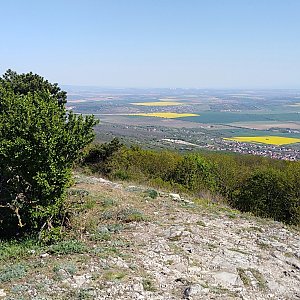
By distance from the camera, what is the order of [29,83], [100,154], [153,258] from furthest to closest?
1. [100,154]
2. [29,83]
3. [153,258]

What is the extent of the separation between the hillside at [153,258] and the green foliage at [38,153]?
142cm

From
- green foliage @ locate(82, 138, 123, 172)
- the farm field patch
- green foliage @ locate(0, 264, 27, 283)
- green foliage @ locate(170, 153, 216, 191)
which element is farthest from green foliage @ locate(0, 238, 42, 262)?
the farm field patch

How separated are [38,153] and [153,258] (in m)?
4.86

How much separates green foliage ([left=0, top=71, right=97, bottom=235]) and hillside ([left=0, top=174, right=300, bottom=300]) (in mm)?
1424

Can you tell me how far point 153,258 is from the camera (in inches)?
424

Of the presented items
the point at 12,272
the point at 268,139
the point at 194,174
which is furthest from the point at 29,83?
the point at 268,139

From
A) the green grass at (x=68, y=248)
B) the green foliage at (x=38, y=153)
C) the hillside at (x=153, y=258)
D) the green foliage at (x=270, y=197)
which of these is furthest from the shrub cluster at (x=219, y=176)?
the green grass at (x=68, y=248)

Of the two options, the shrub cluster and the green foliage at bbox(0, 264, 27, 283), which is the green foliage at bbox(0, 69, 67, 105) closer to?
the shrub cluster

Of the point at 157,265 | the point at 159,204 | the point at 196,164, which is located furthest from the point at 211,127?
the point at 157,265

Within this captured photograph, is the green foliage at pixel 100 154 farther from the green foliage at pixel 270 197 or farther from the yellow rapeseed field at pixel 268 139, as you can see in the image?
the yellow rapeseed field at pixel 268 139

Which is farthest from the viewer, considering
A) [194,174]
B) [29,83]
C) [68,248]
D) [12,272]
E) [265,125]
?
[265,125]

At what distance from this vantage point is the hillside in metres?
8.95

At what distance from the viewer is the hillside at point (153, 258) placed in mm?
8945

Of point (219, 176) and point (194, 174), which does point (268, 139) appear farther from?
point (194, 174)
